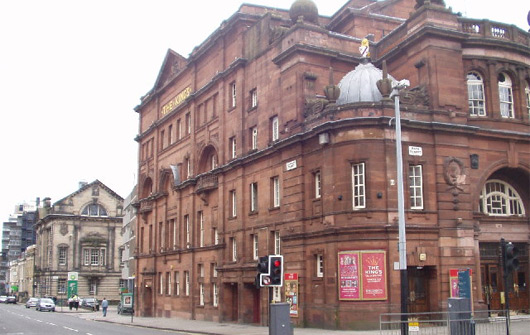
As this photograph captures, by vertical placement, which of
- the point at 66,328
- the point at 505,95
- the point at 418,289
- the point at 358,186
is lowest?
the point at 66,328

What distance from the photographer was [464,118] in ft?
103

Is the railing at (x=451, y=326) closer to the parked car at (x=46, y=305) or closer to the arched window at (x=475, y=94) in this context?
the arched window at (x=475, y=94)

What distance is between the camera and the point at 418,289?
30.0m

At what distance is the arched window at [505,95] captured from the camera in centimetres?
3334

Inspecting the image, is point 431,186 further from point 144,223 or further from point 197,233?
point 144,223

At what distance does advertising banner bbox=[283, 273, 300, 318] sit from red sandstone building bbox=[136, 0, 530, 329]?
0.11 meters

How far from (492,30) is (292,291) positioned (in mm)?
17121

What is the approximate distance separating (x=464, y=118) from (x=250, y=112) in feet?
45.4

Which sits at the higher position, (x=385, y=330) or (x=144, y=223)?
(x=144, y=223)

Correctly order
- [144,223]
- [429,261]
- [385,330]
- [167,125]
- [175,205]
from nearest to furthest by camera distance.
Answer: [385,330]
[429,261]
[175,205]
[167,125]
[144,223]

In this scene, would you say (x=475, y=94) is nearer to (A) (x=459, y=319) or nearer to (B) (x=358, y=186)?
(B) (x=358, y=186)

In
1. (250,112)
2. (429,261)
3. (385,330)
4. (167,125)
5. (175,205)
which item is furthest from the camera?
(167,125)

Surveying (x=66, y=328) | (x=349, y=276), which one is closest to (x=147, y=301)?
(x=66, y=328)

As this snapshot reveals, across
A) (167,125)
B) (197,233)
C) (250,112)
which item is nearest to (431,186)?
(250,112)
